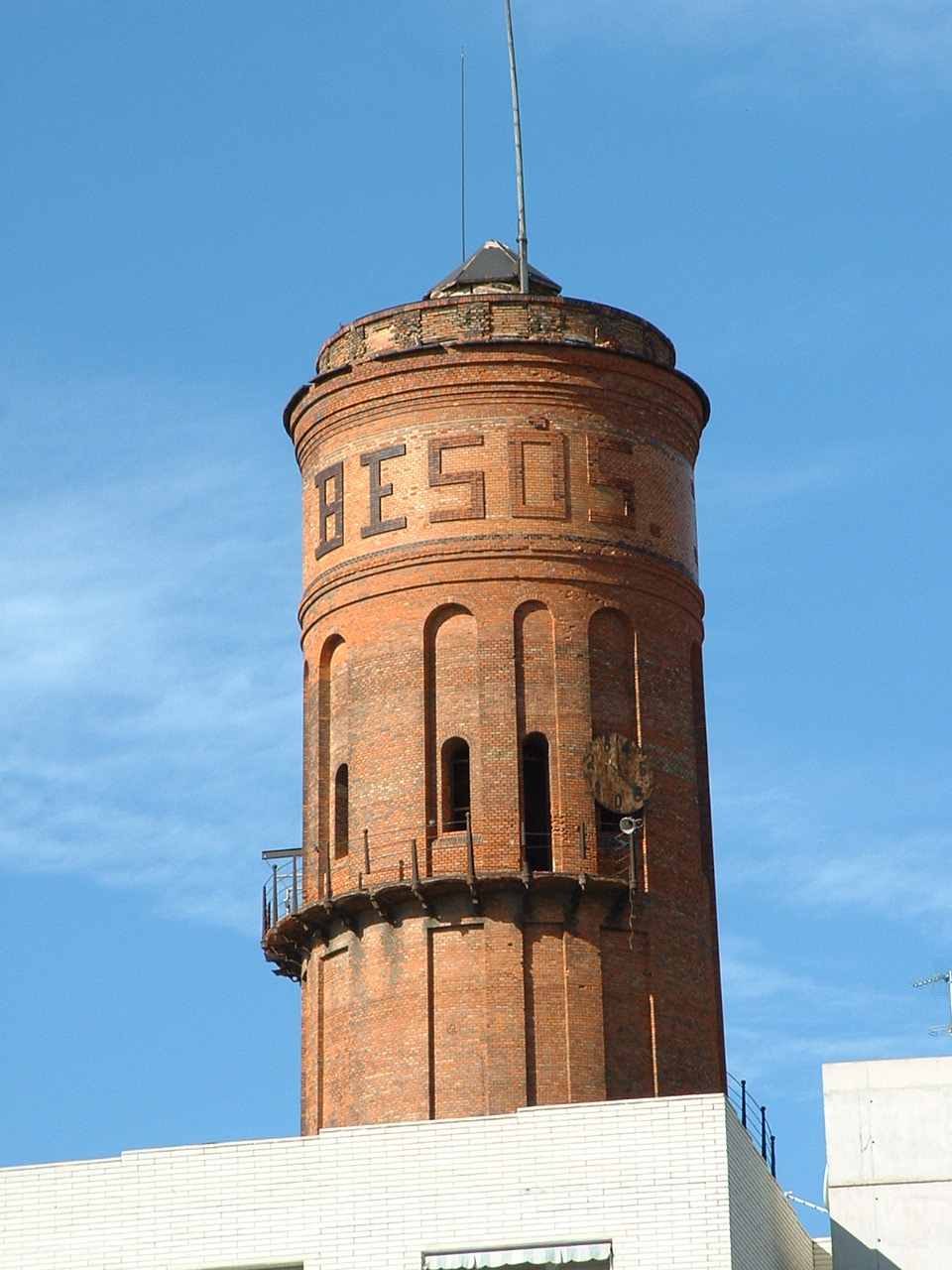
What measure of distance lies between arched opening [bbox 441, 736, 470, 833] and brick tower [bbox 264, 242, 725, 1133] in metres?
0.05

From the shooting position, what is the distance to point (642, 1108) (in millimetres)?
46250

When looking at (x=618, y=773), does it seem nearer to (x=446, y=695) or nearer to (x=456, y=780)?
(x=456, y=780)

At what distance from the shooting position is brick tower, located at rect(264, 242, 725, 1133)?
182ft

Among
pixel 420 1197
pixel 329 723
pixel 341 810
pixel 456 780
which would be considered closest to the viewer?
pixel 420 1197

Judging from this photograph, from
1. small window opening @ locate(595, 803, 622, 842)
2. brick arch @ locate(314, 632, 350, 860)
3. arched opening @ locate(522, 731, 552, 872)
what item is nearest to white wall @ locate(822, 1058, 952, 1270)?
small window opening @ locate(595, 803, 622, 842)

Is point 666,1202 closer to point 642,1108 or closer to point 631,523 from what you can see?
point 642,1108

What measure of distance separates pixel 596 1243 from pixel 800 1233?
873 cm

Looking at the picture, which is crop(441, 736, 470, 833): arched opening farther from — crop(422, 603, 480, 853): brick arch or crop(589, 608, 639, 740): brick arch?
crop(589, 608, 639, 740): brick arch

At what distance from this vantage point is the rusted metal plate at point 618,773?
56.7 meters

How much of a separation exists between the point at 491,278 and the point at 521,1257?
21701 millimetres

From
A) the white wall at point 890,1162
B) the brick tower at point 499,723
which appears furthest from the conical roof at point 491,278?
the white wall at point 890,1162

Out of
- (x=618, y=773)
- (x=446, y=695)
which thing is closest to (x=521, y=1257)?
(x=618, y=773)

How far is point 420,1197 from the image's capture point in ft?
151

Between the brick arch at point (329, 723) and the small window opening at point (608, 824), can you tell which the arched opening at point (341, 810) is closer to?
the brick arch at point (329, 723)
